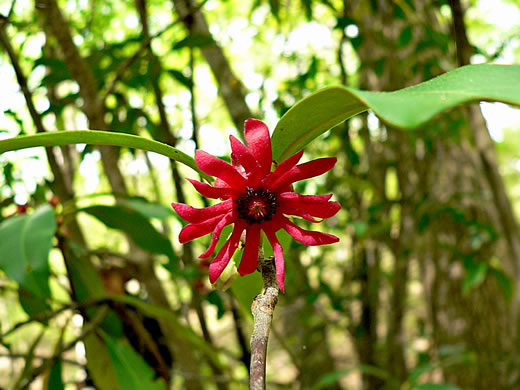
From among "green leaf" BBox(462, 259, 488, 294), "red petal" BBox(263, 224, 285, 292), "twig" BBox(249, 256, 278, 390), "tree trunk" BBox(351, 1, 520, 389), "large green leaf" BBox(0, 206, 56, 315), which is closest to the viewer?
"twig" BBox(249, 256, 278, 390)

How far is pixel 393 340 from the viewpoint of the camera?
119 inches

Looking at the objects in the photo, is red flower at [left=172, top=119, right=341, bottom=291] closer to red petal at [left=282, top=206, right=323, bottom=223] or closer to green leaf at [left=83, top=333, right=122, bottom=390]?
red petal at [left=282, top=206, right=323, bottom=223]

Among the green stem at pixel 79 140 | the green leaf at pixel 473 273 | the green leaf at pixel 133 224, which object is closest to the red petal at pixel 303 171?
the green stem at pixel 79 140

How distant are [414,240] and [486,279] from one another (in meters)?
0.52

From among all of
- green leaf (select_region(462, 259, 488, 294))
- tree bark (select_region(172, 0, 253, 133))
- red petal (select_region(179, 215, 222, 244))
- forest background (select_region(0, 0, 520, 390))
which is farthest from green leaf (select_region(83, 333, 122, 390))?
green leaf (select_region(462, 259, 488, 294))

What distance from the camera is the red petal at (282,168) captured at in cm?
56

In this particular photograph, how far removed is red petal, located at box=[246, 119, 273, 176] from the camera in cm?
57

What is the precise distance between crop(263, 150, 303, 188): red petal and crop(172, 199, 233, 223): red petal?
52 millimetres

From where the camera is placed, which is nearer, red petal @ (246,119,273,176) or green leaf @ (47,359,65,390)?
red petal @ (246,119,273,176)

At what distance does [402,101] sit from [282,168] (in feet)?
0.58

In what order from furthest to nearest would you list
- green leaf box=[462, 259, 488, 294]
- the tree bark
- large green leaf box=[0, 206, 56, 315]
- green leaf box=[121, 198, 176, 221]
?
green leaf box=[462, 259, 488, 294] → the tree bark → green leaf box=[121, 198, 176, 221] → large green leaf box=[0, 206, 56, 315]

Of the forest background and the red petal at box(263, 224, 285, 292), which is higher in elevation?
the forest background

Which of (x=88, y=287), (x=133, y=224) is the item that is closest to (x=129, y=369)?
(x=88, y=287)

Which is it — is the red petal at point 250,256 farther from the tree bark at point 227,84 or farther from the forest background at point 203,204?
the tree bark at point 227,84
